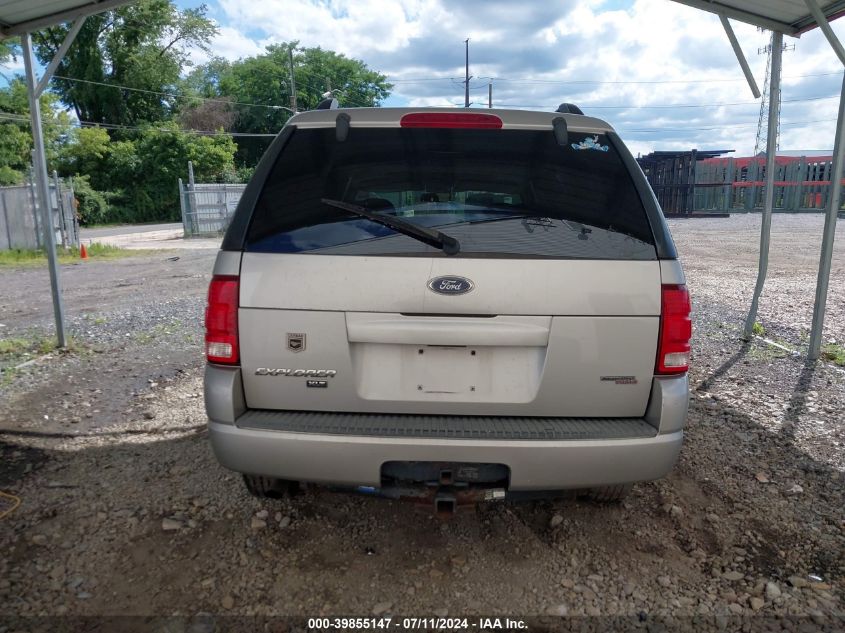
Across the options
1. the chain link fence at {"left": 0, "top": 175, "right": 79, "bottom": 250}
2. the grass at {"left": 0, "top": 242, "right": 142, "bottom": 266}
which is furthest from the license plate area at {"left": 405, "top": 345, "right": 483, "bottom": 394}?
the chain link fence at {"left": 0, "top": 175, "right": 79, "bottom": 250}

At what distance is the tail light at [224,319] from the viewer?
2.47 m

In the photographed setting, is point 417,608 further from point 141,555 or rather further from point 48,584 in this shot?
point 48,584

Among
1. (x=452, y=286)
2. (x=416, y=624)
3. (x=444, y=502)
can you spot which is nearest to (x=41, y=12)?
(x=452, y=286)

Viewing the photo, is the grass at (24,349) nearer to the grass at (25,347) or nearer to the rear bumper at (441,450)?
the grass at (25,347)

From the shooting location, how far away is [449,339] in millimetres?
2434

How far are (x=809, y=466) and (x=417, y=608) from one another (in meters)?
2.82

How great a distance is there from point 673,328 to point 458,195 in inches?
40.7

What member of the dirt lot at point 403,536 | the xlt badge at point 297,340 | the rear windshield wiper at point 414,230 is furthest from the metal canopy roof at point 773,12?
the xlt badge at point 297,340

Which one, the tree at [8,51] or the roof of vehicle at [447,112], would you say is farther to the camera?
the tree at [8,51]

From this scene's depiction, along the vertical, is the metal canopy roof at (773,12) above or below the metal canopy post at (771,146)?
above

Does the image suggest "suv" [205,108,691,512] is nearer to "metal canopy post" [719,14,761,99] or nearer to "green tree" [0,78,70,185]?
"metal canopy post" [719,14,761,99]

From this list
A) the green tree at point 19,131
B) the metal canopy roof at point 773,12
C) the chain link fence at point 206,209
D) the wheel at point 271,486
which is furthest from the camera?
the green tree at point 19,131

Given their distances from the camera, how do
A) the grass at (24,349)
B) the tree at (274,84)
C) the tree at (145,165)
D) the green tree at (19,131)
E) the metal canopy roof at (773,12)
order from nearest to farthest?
the metal canopy roof at (773,12), the grass at (24,349), the green tree at (19,131), the tree at (145,165), the tree at (274,84)

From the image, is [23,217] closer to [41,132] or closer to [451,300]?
[41,132]
